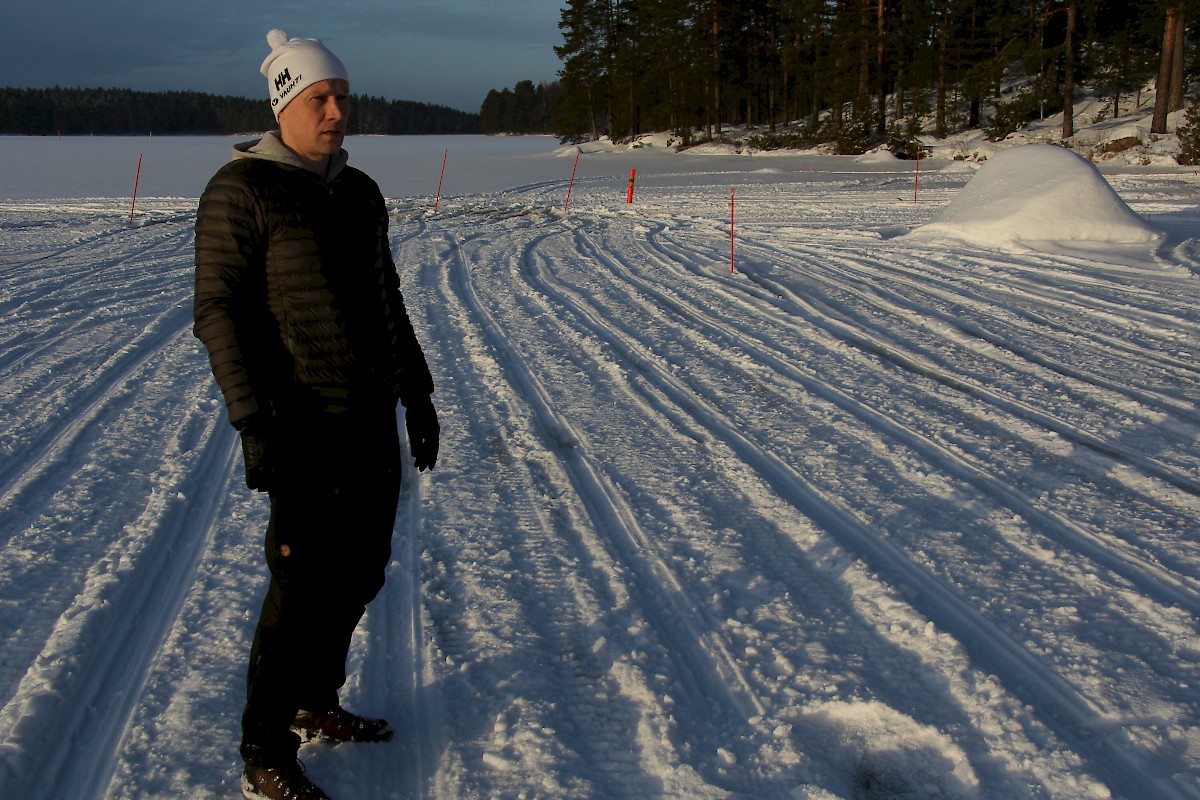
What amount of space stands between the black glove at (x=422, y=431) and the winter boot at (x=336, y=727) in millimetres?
748

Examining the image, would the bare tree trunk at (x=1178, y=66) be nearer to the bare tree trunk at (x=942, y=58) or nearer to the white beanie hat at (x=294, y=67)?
the bare tree trunk at (x=942, y=58)

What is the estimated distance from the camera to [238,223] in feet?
6.81

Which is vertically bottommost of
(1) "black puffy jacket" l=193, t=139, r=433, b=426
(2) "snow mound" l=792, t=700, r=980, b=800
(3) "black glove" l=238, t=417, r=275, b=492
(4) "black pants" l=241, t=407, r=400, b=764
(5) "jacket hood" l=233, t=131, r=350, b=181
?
(2) "snow mound" l=792, t=700, r=980, b=800

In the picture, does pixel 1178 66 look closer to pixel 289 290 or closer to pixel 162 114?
pixel 289 290

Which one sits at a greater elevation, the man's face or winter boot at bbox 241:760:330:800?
the man's face

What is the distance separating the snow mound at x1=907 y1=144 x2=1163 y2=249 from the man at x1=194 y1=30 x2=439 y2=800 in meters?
10.9

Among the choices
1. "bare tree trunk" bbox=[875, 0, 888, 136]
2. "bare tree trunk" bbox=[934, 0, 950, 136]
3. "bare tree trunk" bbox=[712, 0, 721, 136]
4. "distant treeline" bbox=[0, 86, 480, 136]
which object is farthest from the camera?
"distant treeline" bbox=[0, 86, 480, 136]

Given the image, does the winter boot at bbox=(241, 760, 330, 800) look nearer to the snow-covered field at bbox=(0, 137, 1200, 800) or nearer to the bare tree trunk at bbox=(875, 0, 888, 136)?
the snow-covered field at bbox=(0, 137, 1200, 800)

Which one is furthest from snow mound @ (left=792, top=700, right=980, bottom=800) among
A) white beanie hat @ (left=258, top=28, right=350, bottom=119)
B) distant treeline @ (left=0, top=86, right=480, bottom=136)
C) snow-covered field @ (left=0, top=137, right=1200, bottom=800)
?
distant treeline @ (left=0, top=86, right=480, bottom=136)

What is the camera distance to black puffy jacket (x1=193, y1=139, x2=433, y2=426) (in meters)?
2.07

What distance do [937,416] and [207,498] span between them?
420cm

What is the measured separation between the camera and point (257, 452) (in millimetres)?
2084

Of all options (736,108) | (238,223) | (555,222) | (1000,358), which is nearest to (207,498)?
(238,223)

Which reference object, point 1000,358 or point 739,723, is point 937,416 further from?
point 739,723
